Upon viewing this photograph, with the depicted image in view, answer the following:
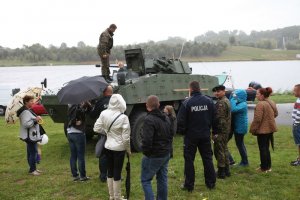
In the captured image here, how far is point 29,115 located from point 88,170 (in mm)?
1580

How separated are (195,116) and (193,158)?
0.71 meters

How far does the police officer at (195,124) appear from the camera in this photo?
6.31 meters

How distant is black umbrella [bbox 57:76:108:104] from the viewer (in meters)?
6.80

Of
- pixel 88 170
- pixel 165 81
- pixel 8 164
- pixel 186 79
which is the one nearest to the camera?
pixel 88 170

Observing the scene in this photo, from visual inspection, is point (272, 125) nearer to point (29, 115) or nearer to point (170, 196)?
point (170, 196)

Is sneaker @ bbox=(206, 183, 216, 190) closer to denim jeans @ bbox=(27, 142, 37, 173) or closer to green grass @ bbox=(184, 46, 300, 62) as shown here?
denim jeans @ bbox=(27, 142, 37, 173)

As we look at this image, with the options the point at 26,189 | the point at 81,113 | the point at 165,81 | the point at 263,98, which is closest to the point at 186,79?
the point at 165,81

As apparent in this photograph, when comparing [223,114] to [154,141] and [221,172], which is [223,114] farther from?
[154,141]

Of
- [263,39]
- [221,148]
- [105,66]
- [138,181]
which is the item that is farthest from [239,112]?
[263,39]

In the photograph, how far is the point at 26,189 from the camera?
703cm

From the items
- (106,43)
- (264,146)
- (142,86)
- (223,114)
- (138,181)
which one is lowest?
(138,181)

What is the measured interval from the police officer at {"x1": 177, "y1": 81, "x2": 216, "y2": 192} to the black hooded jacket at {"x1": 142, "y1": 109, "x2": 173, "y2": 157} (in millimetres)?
797

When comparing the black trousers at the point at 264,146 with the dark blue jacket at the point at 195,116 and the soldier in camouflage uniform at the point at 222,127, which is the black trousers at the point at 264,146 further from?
the dark blue jacket at the point at 195,116

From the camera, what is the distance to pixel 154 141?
5.52 m
